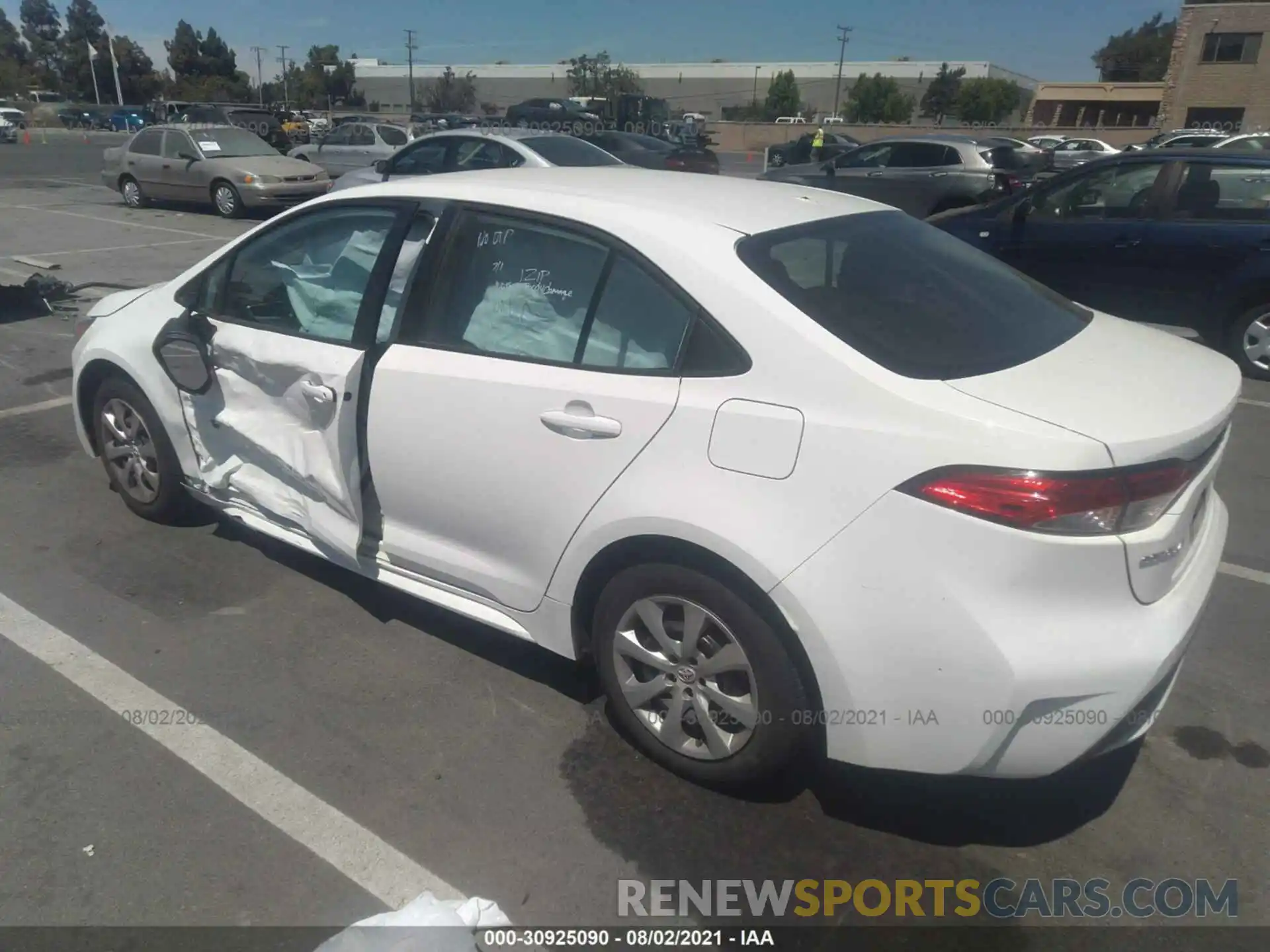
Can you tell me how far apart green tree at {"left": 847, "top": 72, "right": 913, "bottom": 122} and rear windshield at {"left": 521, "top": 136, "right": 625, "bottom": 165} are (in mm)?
75691

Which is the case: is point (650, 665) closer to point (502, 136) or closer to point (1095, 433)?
point (1095, 433)

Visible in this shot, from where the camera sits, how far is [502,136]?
40.1 ft

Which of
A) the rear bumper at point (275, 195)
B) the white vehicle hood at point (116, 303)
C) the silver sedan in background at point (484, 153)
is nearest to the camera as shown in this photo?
the white vehicle hood at point (116, 303)

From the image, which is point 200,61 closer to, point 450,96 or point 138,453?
point 450,96

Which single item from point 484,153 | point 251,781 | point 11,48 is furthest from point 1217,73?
point 11,48

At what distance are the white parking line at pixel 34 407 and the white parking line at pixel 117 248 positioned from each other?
265 inches

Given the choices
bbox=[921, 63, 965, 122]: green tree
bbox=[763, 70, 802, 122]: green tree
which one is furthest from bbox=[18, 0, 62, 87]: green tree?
bbox=[921, 63, 965, 122]: green tree

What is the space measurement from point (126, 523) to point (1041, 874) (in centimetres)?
417

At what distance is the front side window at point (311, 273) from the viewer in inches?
135

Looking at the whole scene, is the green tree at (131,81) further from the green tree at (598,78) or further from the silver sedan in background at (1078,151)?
the silver sedan in background at (1078,151)

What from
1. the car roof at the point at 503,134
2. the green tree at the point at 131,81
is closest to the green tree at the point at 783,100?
the green tree at the point at 131,81

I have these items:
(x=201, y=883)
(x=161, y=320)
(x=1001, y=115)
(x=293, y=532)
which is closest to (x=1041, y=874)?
(x=201, y=883)

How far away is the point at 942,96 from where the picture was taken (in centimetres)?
8588

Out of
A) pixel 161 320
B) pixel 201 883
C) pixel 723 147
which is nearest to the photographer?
pixel 201 883
